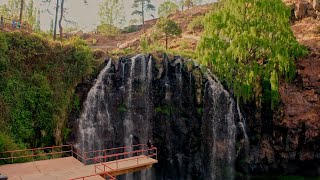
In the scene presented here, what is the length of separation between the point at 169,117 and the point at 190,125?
1810 millimetres

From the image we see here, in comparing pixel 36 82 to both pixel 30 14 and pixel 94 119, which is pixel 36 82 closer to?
pixel 94 119

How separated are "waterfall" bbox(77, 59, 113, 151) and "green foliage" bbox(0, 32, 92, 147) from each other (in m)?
1.37

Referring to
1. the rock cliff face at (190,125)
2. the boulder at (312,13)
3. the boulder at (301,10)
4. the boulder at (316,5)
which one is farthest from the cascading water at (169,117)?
the boulder at (316,5)

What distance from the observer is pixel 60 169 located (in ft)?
57.5

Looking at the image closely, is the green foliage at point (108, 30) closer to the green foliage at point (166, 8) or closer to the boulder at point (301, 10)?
the green foliage at point (166, 8)

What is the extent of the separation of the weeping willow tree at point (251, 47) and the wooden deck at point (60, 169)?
36.7ft

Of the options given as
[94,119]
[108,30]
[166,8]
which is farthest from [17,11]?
[94,119]

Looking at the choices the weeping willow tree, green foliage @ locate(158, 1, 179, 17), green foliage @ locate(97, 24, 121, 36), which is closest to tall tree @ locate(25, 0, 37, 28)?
green foliage @ locate(97, 24, 121, 36)

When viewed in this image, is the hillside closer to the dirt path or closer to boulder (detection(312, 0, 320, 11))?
boulder (detection(312, 0, 320, 11))

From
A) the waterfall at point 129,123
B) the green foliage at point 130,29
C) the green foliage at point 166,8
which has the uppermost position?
the green foliage at point 166,8

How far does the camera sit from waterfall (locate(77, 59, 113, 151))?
2405cm

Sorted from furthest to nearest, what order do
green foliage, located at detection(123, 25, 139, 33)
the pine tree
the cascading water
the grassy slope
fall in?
1. green foliage, located at detection(123, 25, 139, 33)
2. the pine tree
3. the cascading water
4. the grassy slope

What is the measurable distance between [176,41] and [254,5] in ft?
59.0

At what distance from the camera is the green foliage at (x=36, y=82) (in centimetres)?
2238
